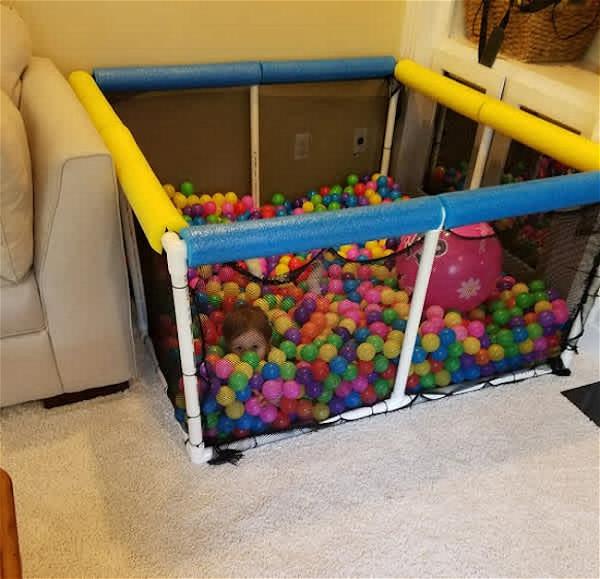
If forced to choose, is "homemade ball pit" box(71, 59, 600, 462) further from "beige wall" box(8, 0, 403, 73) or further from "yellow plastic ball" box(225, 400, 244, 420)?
"beige wall" box(8, 0, 403, 73)

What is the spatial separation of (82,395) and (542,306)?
1199 millimetres

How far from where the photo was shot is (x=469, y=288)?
1.56 meters

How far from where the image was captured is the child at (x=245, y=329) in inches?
54.9

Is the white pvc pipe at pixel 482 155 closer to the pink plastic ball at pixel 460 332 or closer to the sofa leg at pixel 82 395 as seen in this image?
the pink plastic ball at pixel 460 332

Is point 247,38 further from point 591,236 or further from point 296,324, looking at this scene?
point 591,236

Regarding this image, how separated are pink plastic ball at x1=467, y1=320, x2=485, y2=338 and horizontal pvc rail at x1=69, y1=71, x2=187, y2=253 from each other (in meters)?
0.83

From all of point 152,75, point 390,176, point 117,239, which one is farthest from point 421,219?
point 390,176

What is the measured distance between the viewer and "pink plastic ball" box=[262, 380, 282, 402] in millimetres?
1364

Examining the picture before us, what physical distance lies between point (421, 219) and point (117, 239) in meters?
0.63

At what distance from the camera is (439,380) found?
1556 millimetres

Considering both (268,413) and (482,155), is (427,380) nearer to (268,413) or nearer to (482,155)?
(268,413)

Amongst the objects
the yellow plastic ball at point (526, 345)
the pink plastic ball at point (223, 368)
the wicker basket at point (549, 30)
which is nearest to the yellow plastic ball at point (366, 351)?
the pink plastic ball at point (223, 368)

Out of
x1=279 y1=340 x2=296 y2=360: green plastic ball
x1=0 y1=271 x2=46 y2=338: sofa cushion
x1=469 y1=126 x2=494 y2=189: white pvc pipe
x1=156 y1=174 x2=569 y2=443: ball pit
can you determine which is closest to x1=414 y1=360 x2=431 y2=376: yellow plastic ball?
x1=156 y1=174 x2=569 y2=443: ball pit

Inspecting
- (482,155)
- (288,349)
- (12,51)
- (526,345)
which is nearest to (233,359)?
(288,349)
